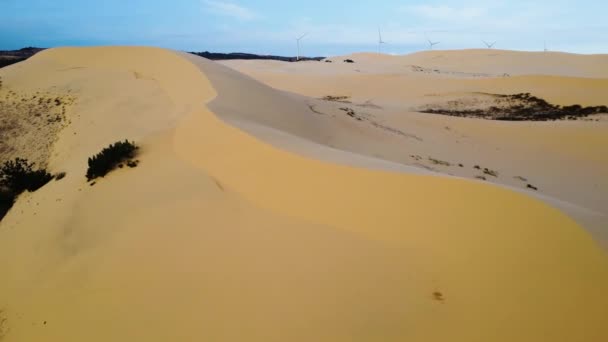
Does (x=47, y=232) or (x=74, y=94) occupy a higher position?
(x=74, y=94)

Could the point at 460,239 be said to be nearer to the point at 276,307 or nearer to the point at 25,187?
the point at 276,307

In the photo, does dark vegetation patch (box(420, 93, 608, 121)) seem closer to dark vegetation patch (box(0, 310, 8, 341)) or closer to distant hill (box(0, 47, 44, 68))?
dark vegetation patch (box(0, 310, 8, 341))

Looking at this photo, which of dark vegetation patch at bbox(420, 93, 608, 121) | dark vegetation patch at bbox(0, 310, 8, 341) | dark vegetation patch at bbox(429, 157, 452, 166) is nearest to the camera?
dark vegetation patch at bbox(0, 310, 8, 341)

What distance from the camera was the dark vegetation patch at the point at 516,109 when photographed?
54.5ft

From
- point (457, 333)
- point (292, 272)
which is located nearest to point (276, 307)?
point (292, 272)

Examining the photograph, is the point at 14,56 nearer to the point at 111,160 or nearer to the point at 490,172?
the point at 111,160

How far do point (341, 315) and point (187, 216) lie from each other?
2.45m

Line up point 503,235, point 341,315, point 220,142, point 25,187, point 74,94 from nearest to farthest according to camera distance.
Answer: point 341,315
point 503,235
point 220,142
point 25,187
point 74,94

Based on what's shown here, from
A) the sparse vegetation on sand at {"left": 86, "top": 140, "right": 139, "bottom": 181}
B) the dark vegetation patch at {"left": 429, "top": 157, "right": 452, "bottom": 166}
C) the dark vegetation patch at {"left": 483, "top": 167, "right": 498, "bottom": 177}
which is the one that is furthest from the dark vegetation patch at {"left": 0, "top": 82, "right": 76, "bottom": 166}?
the dark vegetation patch at {"left": 483, "top": 167, "right": 498, "bottom": 177}

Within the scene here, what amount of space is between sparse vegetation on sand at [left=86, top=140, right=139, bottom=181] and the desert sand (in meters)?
0.21

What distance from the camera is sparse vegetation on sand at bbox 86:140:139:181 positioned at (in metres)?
6.69

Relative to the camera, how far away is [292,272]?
3330 millimetres

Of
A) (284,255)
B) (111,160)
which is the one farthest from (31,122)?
(284,255)

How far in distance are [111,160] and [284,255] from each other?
471 cm
